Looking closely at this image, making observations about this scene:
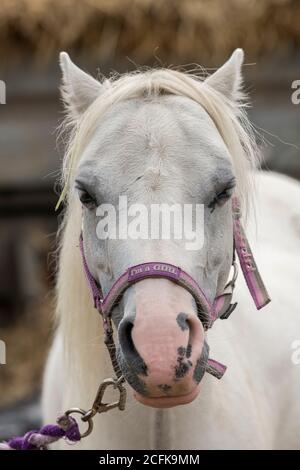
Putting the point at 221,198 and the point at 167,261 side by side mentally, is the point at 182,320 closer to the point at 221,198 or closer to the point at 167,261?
the point at 167,261

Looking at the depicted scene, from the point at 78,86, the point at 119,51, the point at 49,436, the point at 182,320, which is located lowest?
the point at 49,436

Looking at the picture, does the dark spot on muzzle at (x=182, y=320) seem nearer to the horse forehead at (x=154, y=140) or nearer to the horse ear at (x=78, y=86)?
the horse forehead at (x=154, y=140)

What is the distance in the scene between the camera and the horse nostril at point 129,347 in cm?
185

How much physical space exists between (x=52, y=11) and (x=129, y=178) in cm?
265

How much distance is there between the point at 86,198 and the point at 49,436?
642 millimetres

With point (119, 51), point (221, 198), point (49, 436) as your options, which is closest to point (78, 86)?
point (221, 198)

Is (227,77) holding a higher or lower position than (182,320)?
higher

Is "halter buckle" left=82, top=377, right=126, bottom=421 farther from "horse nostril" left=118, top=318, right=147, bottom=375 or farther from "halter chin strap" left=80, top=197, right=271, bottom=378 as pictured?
"horse nostril" left=118, top=318, right=147, bottom=375

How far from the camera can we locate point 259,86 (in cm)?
474

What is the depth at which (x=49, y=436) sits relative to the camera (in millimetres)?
2287

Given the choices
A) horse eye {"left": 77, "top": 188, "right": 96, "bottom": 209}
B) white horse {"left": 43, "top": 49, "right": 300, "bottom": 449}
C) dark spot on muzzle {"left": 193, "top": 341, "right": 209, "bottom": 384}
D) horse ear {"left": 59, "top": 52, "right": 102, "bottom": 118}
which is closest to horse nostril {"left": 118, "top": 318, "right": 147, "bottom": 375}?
white horse {"left": 43, "top": 49, "right": 300, "bottom": 449}

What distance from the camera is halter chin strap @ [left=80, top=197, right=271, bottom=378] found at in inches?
74.0
